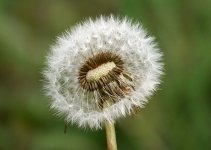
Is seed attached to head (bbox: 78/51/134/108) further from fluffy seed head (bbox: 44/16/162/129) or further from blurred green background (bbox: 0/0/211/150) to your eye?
blurred green background (bbox: 0/0/211/150)

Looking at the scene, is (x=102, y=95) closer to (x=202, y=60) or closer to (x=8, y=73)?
(x=202, y=60)

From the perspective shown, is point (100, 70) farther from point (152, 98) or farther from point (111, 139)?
point (152, 98)

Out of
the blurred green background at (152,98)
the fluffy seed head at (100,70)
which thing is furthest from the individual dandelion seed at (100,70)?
the blurred green background at (152,98)

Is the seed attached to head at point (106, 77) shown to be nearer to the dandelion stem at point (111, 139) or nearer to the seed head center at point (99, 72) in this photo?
the seed head center at point (99, 72)

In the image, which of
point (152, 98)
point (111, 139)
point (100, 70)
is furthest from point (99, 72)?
point (152, 98)

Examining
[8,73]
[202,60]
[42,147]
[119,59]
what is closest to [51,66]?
[119,59]

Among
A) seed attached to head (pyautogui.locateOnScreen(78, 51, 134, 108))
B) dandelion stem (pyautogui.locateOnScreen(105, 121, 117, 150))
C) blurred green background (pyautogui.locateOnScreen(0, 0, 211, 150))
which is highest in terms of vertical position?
blurred green background (pyautogui.locateOnScreen(0, 0, 211, 150))

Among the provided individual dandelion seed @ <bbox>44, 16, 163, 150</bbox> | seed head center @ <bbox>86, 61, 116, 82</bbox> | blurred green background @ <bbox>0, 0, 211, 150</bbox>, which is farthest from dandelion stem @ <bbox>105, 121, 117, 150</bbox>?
blurred green background @ <bbox>0, 0, 211, 150</bbox>

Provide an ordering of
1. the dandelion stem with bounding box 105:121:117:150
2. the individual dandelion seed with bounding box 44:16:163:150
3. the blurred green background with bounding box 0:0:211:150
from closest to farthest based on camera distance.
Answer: the dandelion stem with bounding box 105:121:117:150
the individual dandelion seed with bounding box 44:16:163:150
the blurred green background with bounding box 0:0:211:150
